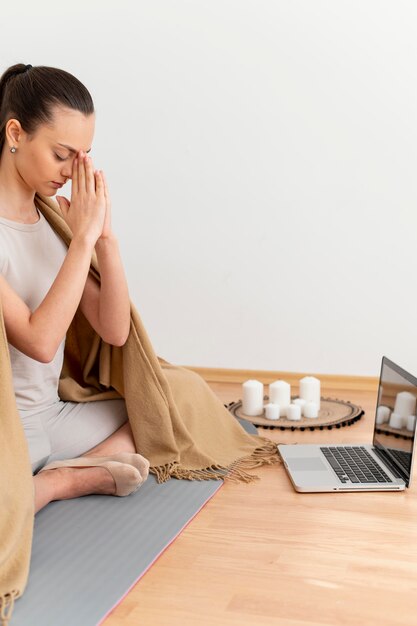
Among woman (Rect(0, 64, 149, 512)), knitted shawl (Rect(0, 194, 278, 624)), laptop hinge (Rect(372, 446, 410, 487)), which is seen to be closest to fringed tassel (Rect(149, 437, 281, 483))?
knitted shawl (Rect(0, 194, 278, 624))

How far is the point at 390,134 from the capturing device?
312cm

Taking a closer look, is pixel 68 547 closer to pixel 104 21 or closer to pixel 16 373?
pixel 16 373

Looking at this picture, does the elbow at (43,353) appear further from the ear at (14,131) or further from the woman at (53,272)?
the ear at (14,131)

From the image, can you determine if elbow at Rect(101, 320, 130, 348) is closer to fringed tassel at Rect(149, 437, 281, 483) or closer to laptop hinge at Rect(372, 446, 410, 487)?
fringed tassel at Rect(149, 437, 281, 483)

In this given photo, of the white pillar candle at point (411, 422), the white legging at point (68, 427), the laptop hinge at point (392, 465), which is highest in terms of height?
the white pillar candle at point (411, 422)

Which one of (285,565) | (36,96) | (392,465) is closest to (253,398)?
(392,465)

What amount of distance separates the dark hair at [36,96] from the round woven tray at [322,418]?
120cm

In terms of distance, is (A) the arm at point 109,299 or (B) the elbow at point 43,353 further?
(A) the arm at point 109,299

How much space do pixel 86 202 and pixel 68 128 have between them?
17 cm

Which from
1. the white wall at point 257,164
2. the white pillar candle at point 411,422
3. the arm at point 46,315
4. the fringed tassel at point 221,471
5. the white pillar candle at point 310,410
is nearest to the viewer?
the arm at point 46,315

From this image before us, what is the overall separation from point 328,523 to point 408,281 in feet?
5.23

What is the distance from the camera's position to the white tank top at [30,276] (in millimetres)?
1807

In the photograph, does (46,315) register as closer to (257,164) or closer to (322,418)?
(322,418)

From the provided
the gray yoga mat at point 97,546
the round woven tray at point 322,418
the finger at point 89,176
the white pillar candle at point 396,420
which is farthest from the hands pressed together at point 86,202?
the round woven tray at point 322,418
